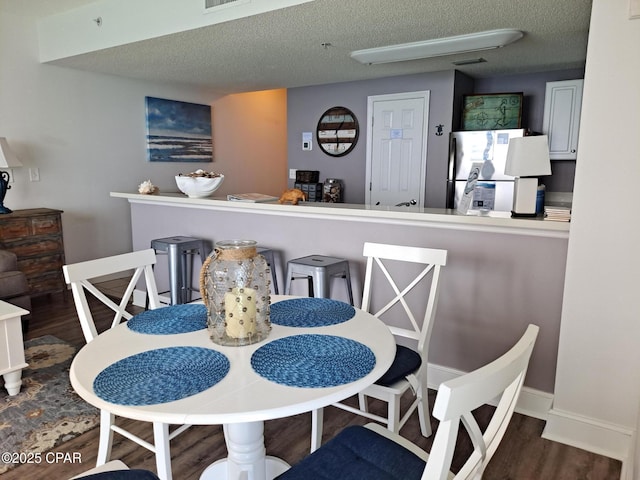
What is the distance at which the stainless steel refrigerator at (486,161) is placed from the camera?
14.7ft

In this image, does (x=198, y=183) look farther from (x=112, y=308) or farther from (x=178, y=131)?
(x=178, y=131)

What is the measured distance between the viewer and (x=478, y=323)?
98.7 inches

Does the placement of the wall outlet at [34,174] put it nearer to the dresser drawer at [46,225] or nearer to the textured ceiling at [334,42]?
the dresser drawer at [46,225]

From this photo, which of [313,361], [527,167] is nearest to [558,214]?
[527,167]

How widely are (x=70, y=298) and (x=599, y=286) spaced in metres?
4.30

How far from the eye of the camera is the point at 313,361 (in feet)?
4.32

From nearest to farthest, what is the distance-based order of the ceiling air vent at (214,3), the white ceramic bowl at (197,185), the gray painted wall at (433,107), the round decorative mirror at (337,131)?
1. the ceiling air vent at (214,3)
2. the white ceramic bowl at (197,185)
3. the gray painted wall at (433,107)
4. the round decorative mirror at (337,131)

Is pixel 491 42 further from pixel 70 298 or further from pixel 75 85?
pixel 70 298

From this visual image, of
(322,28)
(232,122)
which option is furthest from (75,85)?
(322,28)

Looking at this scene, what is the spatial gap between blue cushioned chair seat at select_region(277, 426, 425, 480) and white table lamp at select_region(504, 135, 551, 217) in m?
1.45

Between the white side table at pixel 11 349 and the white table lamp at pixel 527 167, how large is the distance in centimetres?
262

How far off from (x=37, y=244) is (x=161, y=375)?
11.5 ft

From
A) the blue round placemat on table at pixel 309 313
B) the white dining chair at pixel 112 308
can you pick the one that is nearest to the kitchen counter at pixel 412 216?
the blue round placemat on table at pixel 309 313

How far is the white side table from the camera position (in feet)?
7.86
